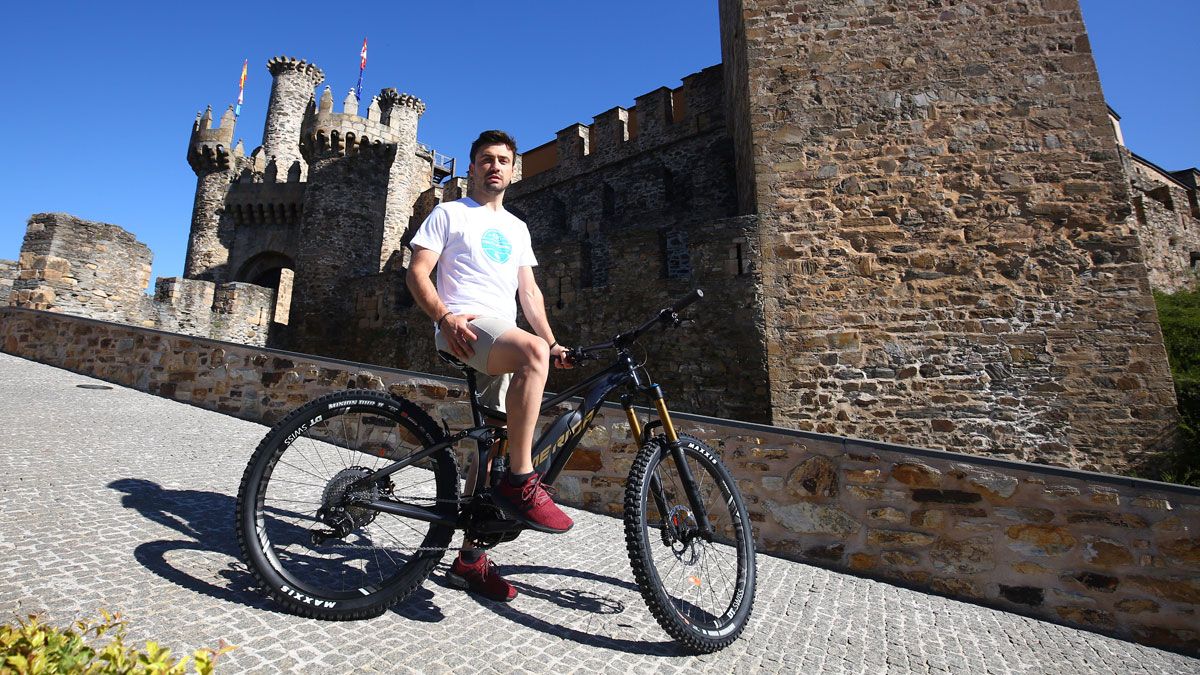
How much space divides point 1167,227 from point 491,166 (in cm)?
2193

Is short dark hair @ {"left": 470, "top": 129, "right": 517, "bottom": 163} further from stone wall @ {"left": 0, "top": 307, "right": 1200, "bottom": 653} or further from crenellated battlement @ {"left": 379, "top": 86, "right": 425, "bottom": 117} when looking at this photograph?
crenellated battlement @ {"left": 379, "top": 86, "right": 425, "bottom": 117}

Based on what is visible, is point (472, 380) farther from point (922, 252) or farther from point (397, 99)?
point (397, 99)

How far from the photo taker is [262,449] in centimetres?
192

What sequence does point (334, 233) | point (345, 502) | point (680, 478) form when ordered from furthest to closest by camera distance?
point (334, 233) < point (680, 478) < point (345, 502)

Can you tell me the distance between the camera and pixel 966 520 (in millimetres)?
3088

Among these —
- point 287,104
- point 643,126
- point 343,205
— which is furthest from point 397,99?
point 643,126

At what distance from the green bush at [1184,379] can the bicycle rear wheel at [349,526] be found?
22.2 ft

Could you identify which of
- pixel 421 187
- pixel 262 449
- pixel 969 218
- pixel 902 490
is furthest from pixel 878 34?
pixel 421 187

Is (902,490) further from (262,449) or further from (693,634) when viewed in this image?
(262,449)

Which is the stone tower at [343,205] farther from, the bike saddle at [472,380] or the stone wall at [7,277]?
the bike saddle at [472,380]

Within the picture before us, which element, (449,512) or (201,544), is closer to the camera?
(449,512)

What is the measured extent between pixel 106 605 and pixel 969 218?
7.55 meters

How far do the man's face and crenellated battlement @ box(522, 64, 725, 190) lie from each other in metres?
13.9

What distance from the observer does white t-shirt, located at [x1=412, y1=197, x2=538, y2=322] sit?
2.23 metres
